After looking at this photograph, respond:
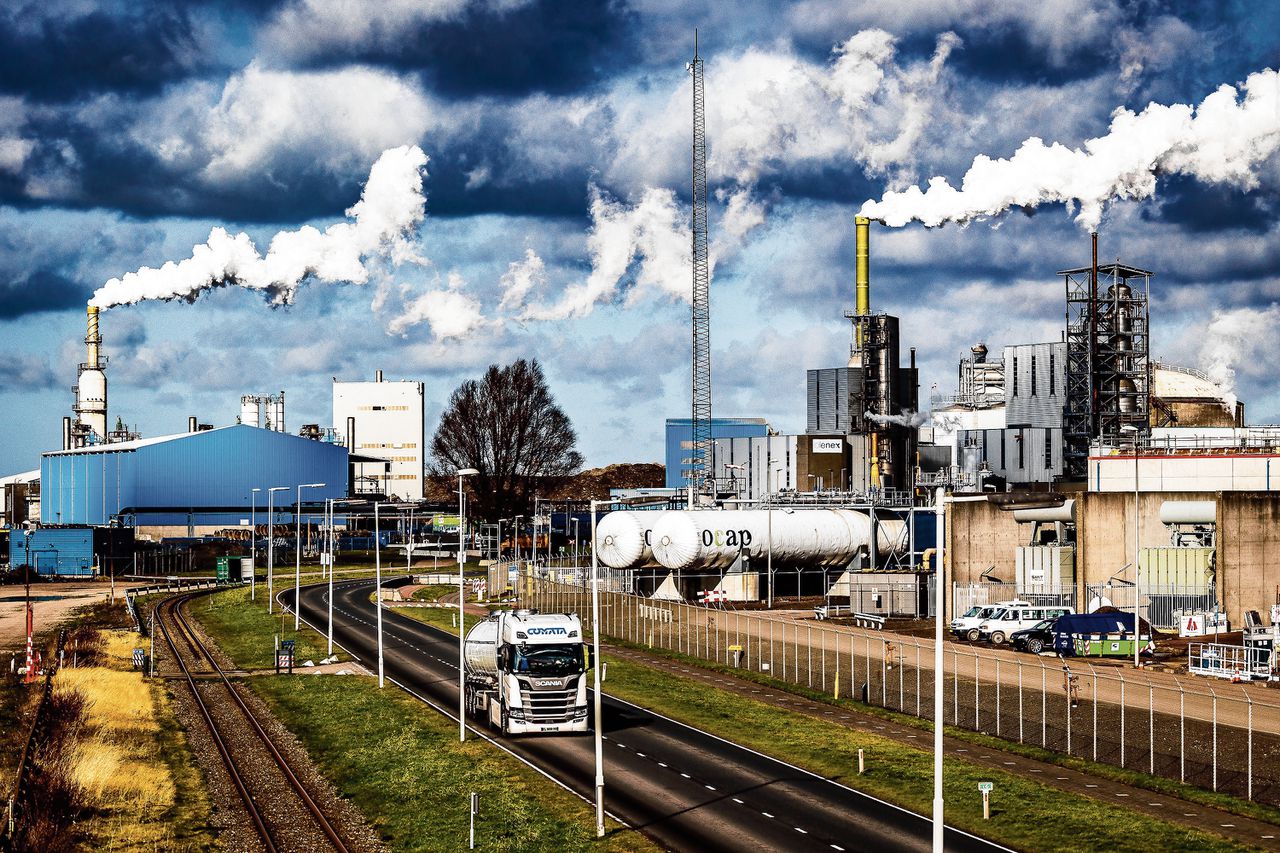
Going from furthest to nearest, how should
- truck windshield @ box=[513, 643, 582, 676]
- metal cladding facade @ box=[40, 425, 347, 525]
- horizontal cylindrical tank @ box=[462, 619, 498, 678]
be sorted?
metal cladding facade @ box=[40, 425, 347, 525]
horizontal cylindrical tank @ box=[462, 619, 498, 678]
truck windshield @ box=[513, 643, 582, 676]

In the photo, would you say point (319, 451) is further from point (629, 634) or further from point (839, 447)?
point (629, 634)

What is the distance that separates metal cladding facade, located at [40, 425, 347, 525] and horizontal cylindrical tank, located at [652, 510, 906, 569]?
10081 centimetres

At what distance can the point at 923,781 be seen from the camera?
38656 mm

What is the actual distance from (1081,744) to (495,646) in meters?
20.3

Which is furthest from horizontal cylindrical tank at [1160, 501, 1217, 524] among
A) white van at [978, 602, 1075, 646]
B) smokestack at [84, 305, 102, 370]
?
smokestack at [84, 305, 102, 370]

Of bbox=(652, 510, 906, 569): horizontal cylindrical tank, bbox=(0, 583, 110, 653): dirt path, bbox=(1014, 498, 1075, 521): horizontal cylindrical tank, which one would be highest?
bbox=(1014, 498, 1075, 521): horizontal cylindrical tank

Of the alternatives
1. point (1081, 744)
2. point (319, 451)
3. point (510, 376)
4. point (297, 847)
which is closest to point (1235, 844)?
point (1081, 744)

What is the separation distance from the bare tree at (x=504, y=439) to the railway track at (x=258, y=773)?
75.0 meters

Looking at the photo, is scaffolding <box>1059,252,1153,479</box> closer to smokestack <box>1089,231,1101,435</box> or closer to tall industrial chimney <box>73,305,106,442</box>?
smokestack <box>1089,231,1101,435</box>

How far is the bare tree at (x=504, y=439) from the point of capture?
479 feet

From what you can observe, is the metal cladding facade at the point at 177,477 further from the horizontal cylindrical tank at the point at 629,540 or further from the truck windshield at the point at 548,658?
the truck windshield at the point at 548,658

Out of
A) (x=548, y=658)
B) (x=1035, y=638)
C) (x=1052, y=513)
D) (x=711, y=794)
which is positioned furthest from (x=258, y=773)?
(x=1052, y=513)

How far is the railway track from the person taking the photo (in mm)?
33906

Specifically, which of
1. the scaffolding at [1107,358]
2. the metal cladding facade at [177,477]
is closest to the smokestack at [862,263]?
the scaffolding at [1107,358]
